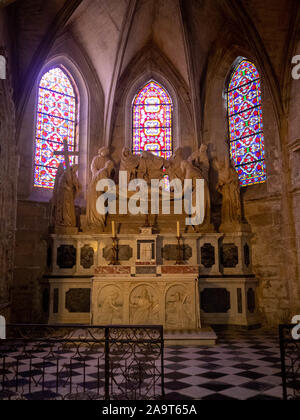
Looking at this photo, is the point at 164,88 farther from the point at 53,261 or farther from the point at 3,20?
the point at 53,261

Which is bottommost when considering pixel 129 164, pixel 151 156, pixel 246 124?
pixel 129 164

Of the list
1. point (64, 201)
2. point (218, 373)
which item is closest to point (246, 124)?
point (64, 201)

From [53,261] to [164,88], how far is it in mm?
7907

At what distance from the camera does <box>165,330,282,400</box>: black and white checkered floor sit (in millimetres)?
4961

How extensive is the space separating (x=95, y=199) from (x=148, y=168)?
2.04 m

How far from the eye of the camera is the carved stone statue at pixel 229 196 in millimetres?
11789

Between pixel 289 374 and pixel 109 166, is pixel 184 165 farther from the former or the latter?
pixel 289 374

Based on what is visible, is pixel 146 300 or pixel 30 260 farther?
pixel 30 260

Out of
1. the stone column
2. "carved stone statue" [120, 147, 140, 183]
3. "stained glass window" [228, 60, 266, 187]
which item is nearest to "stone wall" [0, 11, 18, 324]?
the stone column

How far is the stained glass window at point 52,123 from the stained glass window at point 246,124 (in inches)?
226

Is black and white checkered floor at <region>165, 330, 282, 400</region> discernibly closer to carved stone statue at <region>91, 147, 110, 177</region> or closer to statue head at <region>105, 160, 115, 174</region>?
statue head at <region>105, 160, 115, 174</region>

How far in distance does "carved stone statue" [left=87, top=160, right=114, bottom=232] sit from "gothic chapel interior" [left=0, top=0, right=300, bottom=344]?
5 centimetres

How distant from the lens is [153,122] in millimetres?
14578

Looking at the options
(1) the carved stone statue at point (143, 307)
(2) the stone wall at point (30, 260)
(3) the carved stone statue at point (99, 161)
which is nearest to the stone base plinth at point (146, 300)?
(1) the carved stone statue at point (143, 307)
